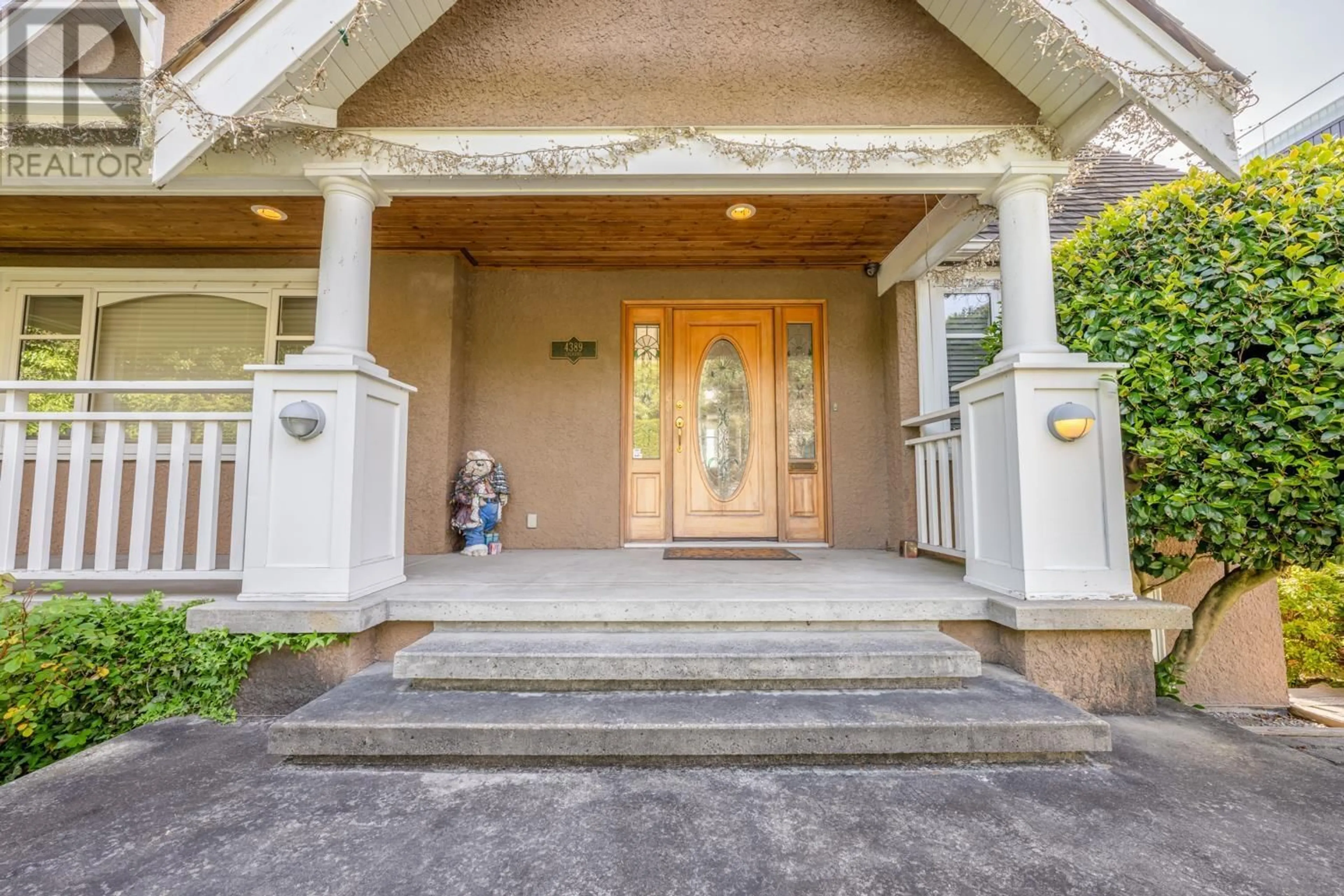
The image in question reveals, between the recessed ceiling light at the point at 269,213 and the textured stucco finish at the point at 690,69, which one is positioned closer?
the textured stucco finish at the point at 690,69

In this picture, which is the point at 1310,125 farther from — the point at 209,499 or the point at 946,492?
the point at 209,499

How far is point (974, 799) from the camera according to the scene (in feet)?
5.34

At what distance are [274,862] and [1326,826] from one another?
2.75 meters

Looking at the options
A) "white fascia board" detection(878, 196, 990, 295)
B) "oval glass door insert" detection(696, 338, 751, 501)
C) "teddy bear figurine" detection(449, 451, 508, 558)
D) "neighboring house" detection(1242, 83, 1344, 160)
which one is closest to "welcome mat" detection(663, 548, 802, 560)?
"oval glass door insert" detection(696, 338, 751, 501)

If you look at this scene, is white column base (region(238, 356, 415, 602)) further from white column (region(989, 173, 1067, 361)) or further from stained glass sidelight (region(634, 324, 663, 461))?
white column (region(989, 173, 1067, 361))

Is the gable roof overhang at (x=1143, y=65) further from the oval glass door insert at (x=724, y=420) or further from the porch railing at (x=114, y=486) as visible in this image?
the porch railing at (x=114, y=486)

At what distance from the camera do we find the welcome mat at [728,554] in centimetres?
377

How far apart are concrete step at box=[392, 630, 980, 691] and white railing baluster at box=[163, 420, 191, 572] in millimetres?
1281

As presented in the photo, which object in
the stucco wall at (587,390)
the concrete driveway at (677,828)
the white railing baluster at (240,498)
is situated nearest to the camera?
the concrete driveway at (677,828)

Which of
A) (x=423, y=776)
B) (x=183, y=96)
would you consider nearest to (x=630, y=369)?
(x=183, y=96)

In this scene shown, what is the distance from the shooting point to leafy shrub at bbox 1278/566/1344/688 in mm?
3877

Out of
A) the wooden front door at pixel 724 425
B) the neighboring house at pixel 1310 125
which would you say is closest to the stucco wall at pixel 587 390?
the wooden front door at pixel 724 425

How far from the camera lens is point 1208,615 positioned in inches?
113

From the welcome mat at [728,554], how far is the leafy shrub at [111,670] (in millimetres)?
2179
